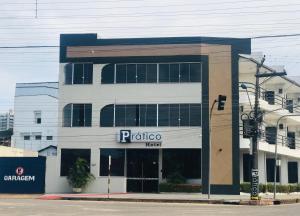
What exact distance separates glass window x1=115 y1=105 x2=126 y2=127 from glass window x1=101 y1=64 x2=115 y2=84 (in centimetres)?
234

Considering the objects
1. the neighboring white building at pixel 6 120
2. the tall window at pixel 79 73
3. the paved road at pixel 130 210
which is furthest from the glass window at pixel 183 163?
the neighboring white building at pixel 6 120

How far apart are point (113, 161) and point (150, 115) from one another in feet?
15.5

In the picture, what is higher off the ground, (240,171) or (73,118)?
(73,118)

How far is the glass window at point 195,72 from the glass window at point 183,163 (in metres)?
5.65

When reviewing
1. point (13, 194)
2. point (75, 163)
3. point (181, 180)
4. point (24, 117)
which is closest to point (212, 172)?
point (181, 180)

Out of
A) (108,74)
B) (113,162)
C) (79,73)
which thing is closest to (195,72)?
(108,74)

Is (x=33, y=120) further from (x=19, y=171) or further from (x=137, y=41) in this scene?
(x=137, y=41)

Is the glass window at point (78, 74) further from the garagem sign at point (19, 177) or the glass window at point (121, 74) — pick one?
the garagem sign at point (19, 177)

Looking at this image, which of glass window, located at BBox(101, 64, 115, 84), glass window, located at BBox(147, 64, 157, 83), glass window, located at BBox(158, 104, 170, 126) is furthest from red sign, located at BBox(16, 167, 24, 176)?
glass window, located at BBox(147, 64, 157, 83)

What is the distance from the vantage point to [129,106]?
44281 millimetres

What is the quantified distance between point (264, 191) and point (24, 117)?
47.2 meters

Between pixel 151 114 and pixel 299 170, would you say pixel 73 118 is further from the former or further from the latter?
pixel 299 170

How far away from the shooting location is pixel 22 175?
43531mm

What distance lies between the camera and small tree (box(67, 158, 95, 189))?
42625 millimetres
